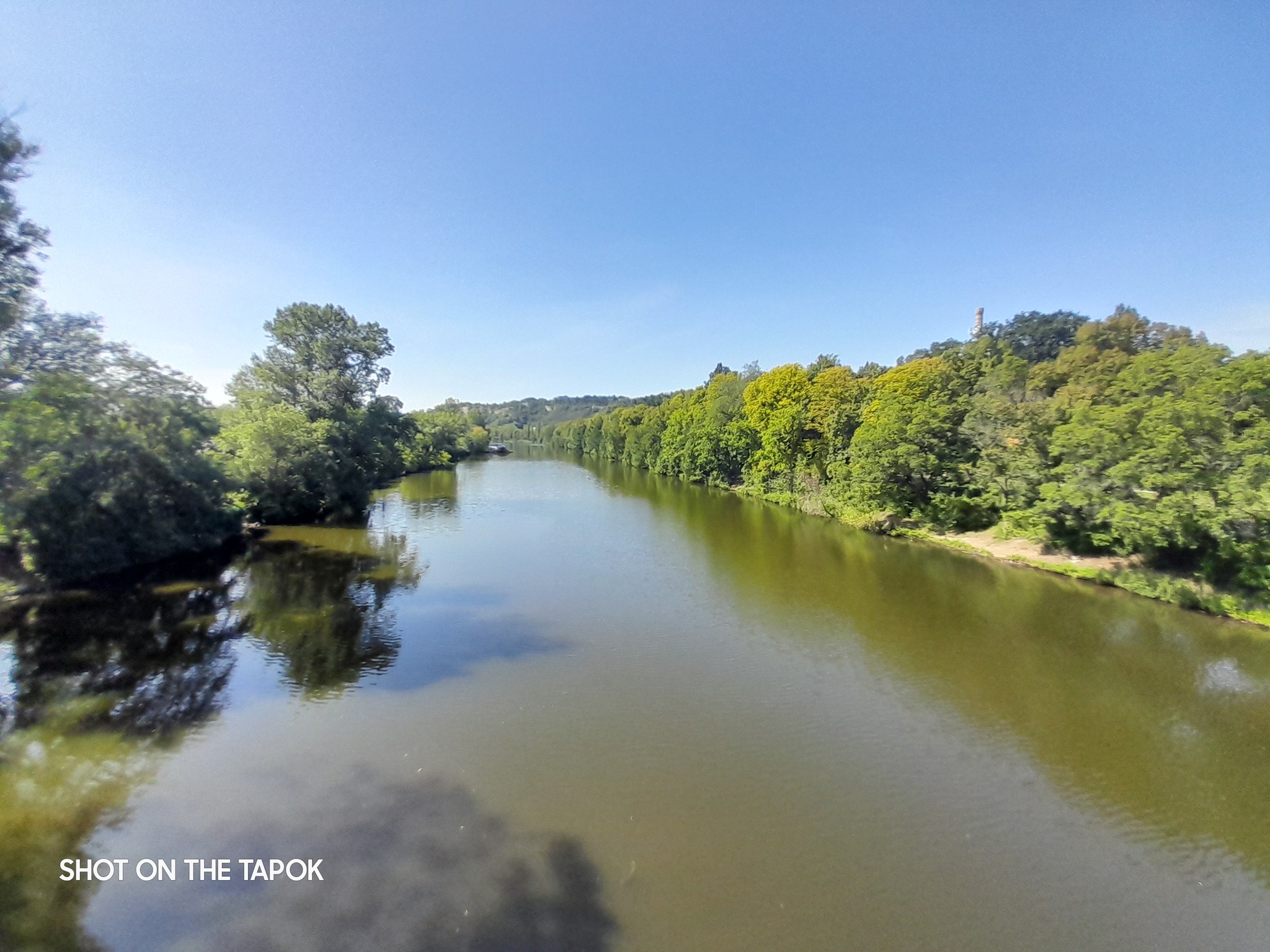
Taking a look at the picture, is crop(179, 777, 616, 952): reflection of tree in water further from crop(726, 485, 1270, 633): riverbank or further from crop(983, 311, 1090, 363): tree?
crop(983, 311, 1090, 363): tree

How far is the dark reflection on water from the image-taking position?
18.7ft

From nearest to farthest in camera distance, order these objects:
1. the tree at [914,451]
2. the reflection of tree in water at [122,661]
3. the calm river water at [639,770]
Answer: the calm river water at [639,770], the reflection of tree in water at [122,661], the tree at [914,451]

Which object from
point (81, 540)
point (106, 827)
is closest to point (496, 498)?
point (81, 540)

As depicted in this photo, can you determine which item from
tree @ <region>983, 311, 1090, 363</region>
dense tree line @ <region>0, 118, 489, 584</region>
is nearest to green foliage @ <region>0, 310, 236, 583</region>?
dense tree line @ <region>0, 118, 489, 584</region>

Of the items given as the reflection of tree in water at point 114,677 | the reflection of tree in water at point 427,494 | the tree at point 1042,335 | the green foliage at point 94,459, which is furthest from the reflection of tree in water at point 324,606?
the tree at point 1042,335

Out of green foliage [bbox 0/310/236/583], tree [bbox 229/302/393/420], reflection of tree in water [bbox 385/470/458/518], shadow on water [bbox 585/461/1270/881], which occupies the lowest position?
shadow on water [bbox 585/461/1270/881]

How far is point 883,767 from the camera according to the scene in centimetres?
882

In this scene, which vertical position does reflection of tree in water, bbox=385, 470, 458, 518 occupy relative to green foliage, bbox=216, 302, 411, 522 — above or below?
below

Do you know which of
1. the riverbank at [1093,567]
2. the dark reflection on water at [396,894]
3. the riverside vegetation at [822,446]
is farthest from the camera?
the riverbank at [1093,567]

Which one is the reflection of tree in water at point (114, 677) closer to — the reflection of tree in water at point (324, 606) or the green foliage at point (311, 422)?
the reflection of tree in water at point (324, 606)

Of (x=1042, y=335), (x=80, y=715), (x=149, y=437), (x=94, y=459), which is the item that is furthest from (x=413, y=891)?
(x=1042, y=335)

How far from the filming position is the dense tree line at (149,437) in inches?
461

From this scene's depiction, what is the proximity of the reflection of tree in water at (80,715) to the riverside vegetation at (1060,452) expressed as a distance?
2296cm

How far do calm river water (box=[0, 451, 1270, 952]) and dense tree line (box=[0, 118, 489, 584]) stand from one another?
2.97m
